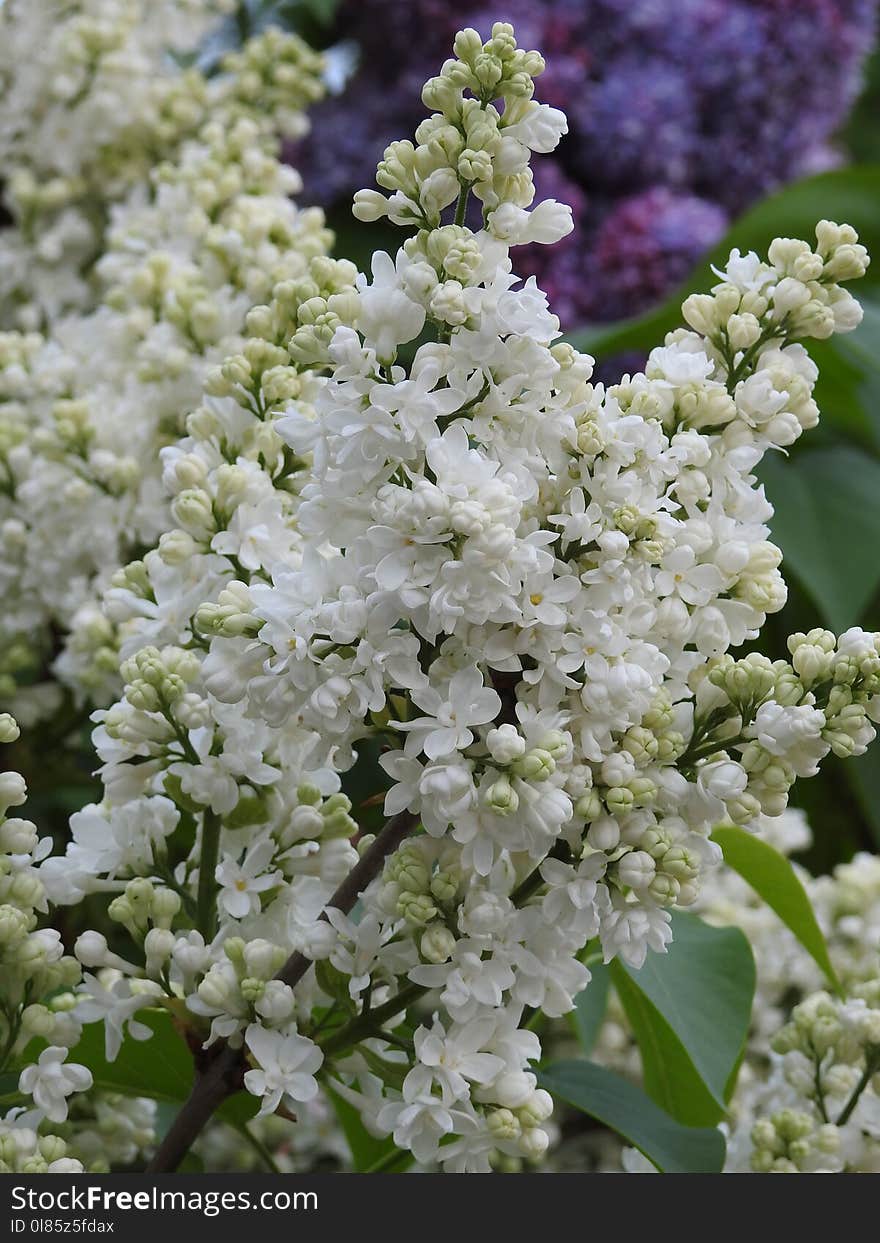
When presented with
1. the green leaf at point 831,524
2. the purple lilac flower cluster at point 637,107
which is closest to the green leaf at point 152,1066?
the green leaf at point 831,524

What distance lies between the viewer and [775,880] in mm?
658

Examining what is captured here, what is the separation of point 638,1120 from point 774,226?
2.43 feet

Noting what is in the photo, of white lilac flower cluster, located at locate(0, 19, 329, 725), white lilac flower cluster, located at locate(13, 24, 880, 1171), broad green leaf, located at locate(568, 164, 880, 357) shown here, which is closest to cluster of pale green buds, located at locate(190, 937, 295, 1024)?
white lilac flower cluster, located at locate(13, 24, 880, 1171)

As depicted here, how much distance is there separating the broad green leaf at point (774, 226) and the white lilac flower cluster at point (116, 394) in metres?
0.27

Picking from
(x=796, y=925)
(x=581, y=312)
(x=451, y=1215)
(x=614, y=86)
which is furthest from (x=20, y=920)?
(x=614, y=86)

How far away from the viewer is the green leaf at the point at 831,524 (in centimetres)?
94

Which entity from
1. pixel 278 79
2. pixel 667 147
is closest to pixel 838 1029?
pixel 278 79

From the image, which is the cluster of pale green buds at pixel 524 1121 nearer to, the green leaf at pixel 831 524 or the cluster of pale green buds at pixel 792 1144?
the cluster of pale green buds at pixel 792 1144

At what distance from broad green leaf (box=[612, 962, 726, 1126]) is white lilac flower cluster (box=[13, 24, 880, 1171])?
0.18 meters

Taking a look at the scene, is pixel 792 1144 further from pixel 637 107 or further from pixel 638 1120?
pixel 637 107

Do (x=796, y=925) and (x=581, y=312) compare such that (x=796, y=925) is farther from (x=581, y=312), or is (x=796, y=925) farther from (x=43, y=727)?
(x=581, y=312)

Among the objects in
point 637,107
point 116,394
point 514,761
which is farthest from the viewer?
point 637,107

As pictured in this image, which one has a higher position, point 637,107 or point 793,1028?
point 637,107

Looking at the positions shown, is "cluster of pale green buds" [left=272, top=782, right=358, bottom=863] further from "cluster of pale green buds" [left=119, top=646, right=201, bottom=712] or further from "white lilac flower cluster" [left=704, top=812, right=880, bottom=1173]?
"white lilac flower cluster" [left=704, top=812, right=880, bottom=1173]
